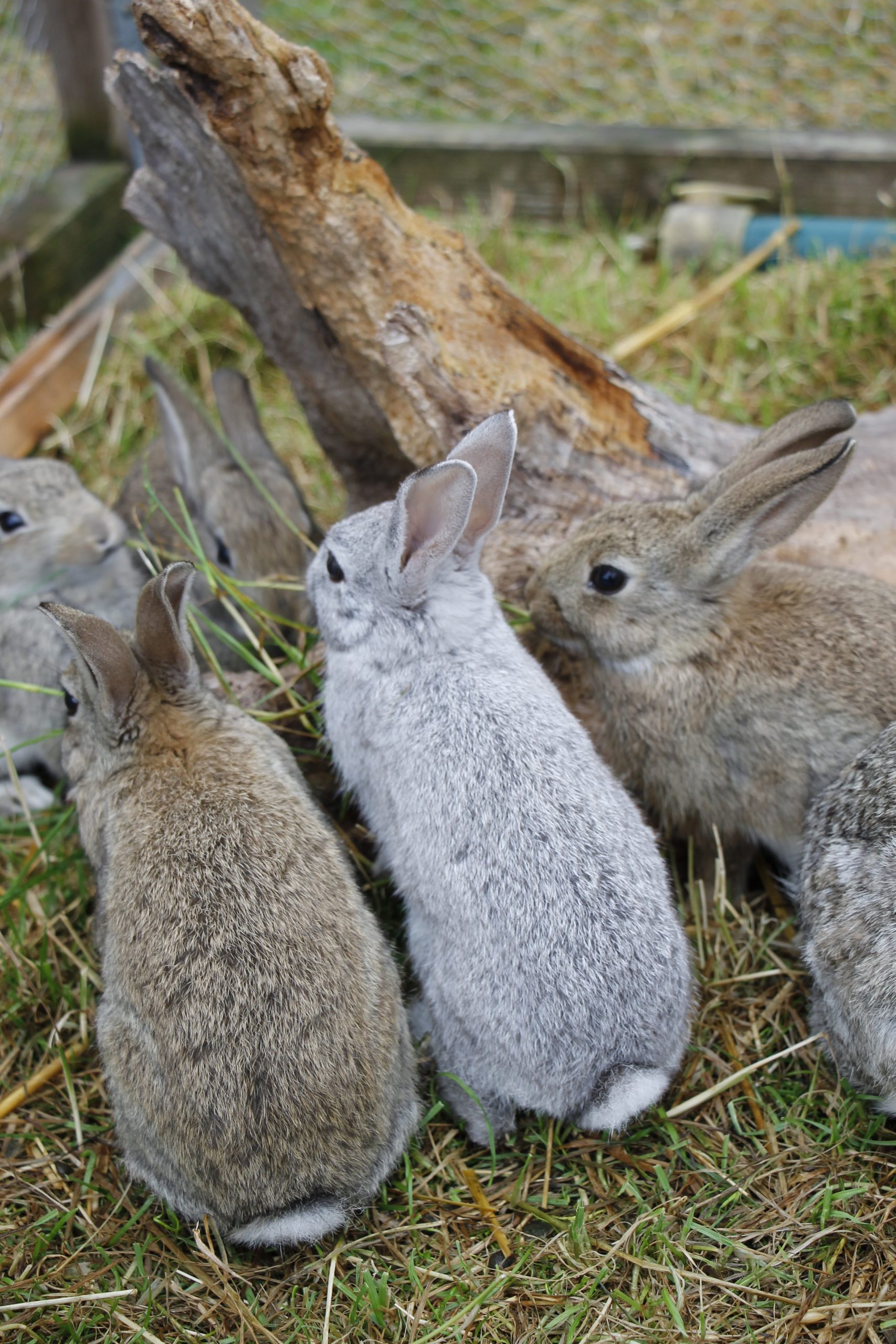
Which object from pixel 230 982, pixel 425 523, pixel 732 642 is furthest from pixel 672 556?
pixel 230 982

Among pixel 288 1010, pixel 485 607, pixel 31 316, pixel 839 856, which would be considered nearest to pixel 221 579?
pixel 485 607

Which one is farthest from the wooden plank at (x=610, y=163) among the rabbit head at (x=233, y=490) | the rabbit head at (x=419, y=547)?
the rabbit head at (x=419, y=547)

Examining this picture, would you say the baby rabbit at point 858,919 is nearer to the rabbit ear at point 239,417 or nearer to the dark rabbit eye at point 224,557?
the dark rabbit eye at point 224,557

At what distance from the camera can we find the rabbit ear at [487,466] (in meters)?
2.90

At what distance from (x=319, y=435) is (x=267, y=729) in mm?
1337

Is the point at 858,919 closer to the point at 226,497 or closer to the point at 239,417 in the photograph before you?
the point at 226,497

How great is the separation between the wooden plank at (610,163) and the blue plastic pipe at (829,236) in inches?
9.0

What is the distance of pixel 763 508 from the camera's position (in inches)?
120

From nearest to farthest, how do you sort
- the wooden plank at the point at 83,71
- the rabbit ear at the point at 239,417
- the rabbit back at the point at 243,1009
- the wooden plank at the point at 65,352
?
the rabbit back at the point at 243,1009 → the rabbit ear at the point at 239,417 → the wooden plank at the point at 65,352 → the wooden plank at the point at 83,71

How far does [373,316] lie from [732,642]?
145 centimetres

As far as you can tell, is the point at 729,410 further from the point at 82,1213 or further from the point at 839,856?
the point at 82,1213

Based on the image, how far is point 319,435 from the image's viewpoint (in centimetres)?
402

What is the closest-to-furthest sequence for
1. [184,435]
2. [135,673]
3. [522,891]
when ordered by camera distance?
[522,891] → [135,673] → [184,435]

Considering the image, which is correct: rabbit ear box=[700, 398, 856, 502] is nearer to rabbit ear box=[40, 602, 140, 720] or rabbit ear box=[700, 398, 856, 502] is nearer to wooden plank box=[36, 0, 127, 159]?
rabbit ear box=[40, 602, 140, 720]
